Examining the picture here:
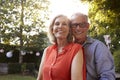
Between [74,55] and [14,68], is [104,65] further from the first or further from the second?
[14,68]

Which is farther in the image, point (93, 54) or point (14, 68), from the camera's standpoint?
point (14, 68)

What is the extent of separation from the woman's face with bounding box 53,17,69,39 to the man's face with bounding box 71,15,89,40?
9cm

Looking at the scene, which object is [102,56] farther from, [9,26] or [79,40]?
[9,26]

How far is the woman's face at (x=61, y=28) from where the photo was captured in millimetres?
2852

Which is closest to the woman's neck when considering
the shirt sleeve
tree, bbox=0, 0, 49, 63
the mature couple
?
the mature couple

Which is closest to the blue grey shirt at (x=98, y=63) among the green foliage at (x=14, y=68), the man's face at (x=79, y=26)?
the man's face at (x=79, y=26)

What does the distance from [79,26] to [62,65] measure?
1.30 feet

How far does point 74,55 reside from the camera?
273 cm

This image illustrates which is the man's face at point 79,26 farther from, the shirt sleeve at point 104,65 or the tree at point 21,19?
the tree at point 21,19

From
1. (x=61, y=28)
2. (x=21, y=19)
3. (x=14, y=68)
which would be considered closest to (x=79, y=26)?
(x=61, y=28)

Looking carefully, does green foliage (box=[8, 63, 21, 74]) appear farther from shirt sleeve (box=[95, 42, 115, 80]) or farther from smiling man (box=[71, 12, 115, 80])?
shirt sleeve (box=[95, 42, 115, 80])

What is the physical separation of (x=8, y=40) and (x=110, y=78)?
27.9 meters

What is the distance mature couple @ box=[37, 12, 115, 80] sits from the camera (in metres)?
2.74

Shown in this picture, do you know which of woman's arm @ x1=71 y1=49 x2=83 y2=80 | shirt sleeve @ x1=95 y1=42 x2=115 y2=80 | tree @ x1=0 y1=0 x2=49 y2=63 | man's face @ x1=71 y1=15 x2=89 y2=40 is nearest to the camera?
woman's arm @ x1=71 y1=49 x2=83 y2=80
